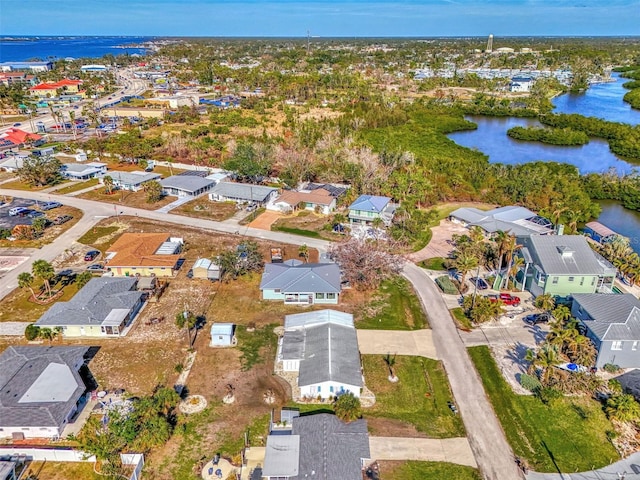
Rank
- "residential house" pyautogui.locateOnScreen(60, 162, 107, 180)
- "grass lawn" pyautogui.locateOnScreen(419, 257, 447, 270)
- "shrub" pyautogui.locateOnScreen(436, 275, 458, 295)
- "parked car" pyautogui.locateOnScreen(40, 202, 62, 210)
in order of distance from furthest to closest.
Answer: "residential house" pyautogui.locateOnScreen(60, 162, 107, 180) < "parked car" pyautogui.locateOnScreen(40, 202, 62, 210) < "grass lawn" pyautogui.locateOnScreen(419, 257, 447, 270) < "shrub" pyautogui.locateOnScreen(436, 275, 458, 295)

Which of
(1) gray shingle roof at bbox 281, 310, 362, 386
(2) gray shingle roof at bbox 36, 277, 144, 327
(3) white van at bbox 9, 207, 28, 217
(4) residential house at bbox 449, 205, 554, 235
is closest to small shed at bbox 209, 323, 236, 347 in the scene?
(1) gray shingle roof at bbox 281, 310, 362, 386

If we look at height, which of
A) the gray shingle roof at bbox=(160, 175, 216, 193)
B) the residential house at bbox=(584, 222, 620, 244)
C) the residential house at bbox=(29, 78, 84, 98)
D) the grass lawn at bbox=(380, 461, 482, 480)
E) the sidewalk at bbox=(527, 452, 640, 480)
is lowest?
the residential house at bbox=(584, 222, 620, 244)

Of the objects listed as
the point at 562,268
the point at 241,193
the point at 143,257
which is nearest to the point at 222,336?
the point at 143,257

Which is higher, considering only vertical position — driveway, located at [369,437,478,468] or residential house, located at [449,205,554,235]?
driveway, located at [369,437,478,468]

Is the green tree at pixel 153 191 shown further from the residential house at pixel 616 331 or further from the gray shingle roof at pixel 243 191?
the residential house at pixel 616 331

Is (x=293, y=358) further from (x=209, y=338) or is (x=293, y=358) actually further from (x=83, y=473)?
(x=83, y=473)

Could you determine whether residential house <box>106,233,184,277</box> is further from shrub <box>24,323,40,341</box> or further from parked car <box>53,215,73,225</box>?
parked car <box>53,215,73,225</box>

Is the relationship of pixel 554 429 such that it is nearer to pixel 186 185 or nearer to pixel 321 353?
pixel 321 353
